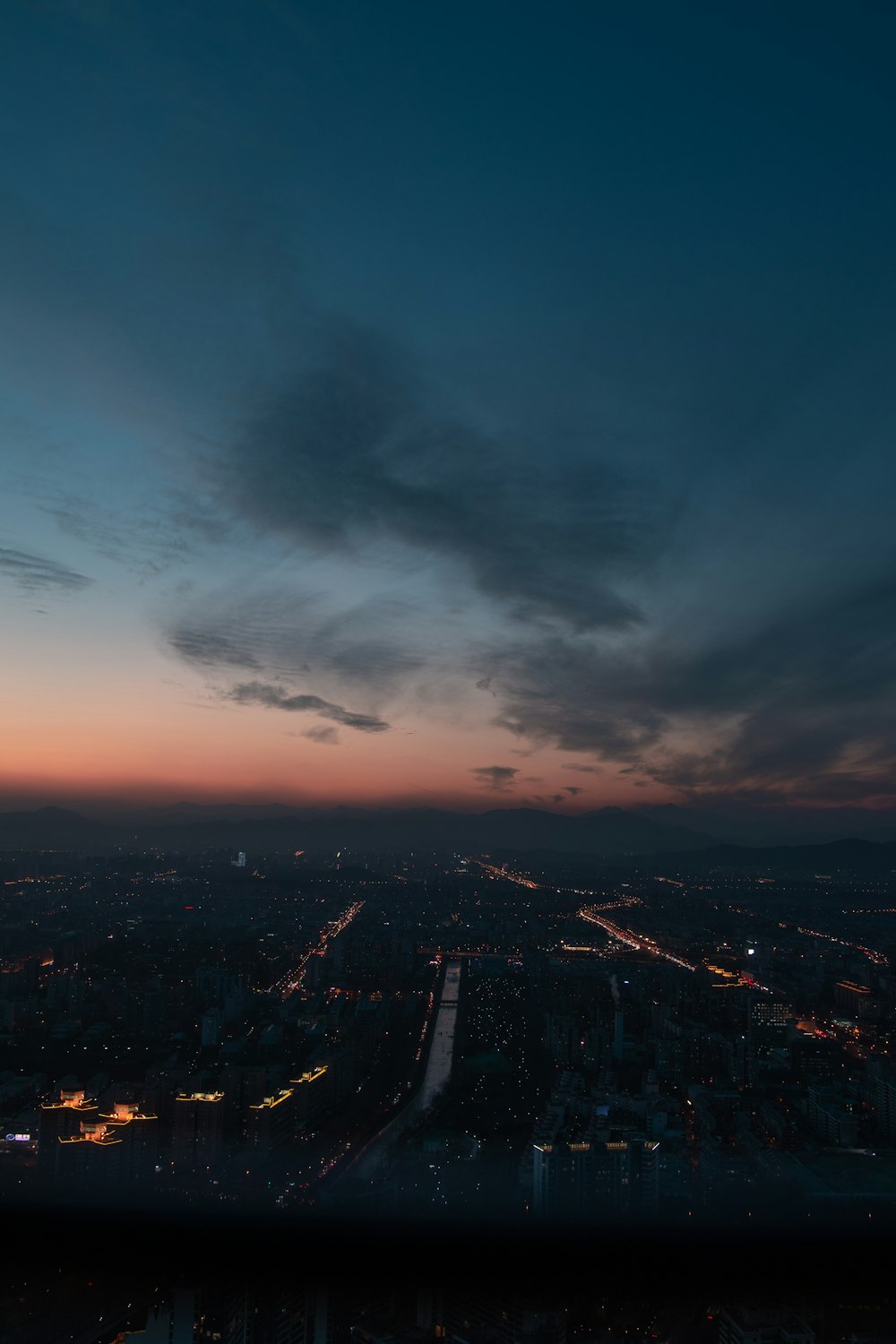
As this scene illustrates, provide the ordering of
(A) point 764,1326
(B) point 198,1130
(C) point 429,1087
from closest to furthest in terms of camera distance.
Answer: (A) point 764,1326, (B) point 198,1130, (C) point 429,1087

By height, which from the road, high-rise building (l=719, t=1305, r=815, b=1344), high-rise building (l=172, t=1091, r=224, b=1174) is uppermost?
high-rise building (l=719, t=1305, r=815, b=1344)

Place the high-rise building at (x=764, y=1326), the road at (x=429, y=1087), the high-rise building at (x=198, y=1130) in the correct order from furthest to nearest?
1. the road at (x=429, y=1087)
2. the high-rise building at (x=198, y=1130)
3. the high-rise building at (x=764, y=1326)

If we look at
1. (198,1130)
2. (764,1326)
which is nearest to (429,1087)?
(198,1130)

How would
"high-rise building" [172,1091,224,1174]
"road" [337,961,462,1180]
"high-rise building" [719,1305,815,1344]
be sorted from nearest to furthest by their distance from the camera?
"high-rise building" [719,1305,815,1344]
"high-rise building" [172,1091,224,1174]
"road" [337,961,462,1180]

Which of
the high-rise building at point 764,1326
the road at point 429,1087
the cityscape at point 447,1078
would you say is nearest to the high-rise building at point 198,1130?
the cityscape at point 447,1078

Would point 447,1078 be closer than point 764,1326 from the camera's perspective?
No

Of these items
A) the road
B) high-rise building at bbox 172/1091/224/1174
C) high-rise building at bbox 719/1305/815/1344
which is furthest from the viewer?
the road

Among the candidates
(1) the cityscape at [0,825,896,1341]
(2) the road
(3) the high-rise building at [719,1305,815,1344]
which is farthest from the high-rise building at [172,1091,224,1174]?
(3) the high-rise building at [719,1305,815,1344]

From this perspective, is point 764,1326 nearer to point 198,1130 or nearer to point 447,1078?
point 198,1130

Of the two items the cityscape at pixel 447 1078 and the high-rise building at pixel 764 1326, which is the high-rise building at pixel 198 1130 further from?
the high-rise building at pixel 764 1326

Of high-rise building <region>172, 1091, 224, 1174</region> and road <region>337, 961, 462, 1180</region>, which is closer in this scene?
high-rise building <region>172, 1091, 224, 1174</region>

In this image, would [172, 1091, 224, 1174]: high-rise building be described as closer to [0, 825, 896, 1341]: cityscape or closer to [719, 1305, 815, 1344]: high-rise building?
[0, 825, 896, 1341]: cityscape

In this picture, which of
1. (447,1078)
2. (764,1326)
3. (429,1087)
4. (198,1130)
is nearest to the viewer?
(764,1326)
